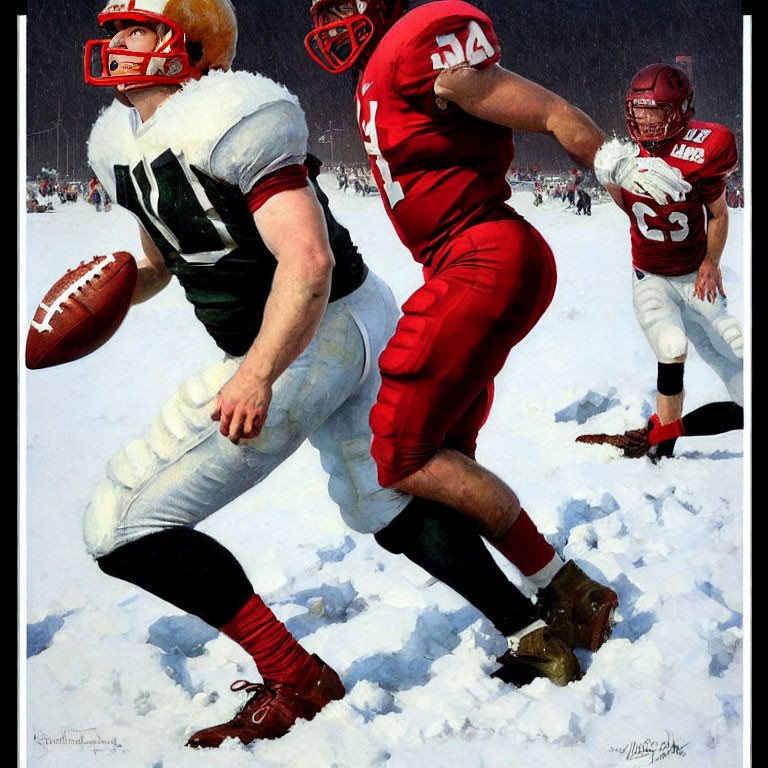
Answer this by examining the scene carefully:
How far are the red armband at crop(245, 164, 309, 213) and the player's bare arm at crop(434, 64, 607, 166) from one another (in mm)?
310

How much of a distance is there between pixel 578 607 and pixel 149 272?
1134 mm

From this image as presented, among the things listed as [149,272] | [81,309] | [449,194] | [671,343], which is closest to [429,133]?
[449,194]

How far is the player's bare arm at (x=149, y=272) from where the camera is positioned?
7.64ft

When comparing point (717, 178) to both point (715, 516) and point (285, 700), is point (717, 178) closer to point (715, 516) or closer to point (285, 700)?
point (715, 516)

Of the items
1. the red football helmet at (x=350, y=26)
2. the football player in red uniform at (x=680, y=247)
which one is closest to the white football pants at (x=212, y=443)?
the red football helmet at (x=350, y=26)

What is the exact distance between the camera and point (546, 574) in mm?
2395

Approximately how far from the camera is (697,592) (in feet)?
8.40

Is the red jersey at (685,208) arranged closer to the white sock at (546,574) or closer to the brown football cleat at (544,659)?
the white sock at (546,574)

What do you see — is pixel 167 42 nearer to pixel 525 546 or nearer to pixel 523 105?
pixel 523 105

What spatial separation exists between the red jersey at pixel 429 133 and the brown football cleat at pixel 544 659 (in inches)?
31.6

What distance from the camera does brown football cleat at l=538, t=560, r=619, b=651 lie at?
238 cm

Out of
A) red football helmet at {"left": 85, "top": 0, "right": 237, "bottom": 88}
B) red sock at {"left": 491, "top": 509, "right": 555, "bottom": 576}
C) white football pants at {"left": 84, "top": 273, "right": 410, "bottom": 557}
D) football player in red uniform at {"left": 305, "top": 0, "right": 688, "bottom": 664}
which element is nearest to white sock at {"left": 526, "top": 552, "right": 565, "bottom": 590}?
red sock at {"left": 491, "top": 509, "right": 555, "bottom": 576}

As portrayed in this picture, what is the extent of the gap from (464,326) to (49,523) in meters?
1.17
